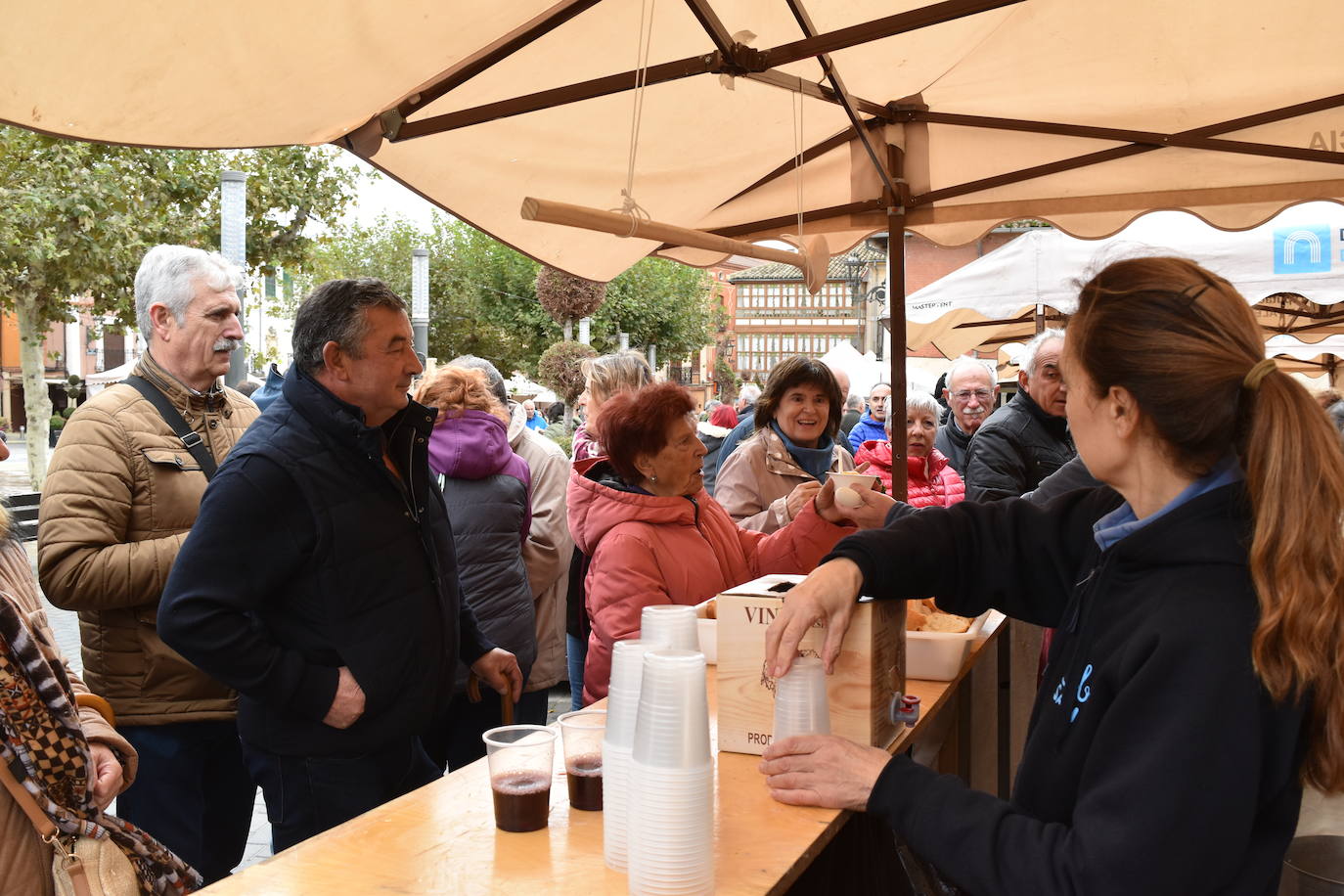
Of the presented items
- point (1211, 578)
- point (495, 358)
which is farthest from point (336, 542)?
point (495, 358)

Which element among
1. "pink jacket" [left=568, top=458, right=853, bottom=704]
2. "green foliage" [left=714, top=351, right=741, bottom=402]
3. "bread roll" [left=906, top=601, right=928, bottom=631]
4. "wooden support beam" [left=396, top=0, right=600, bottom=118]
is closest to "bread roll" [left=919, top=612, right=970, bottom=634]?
"bread roll" [left=906, top=601, right=928, bottom=631]

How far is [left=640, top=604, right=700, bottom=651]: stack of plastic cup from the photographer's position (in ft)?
6.54

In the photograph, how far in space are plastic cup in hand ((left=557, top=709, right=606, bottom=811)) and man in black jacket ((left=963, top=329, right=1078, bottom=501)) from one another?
3.20 meters

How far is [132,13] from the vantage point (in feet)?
7.13

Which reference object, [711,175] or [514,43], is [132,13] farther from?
[711,175]

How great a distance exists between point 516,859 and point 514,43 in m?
2.28

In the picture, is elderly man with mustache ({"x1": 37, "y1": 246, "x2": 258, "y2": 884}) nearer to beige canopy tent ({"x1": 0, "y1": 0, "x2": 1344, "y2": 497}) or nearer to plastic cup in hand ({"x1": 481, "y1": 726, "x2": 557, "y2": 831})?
beige canopy tent ({"x1": 0, "y1": 0, "x2": 1344, "y2": 497})

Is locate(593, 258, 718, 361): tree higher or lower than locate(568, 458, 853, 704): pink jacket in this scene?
higher

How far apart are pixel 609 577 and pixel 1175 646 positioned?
71.3 inches

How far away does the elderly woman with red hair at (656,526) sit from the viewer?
3.01 m

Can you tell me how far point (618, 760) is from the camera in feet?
5.32

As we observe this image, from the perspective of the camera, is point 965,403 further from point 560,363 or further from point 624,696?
point 560,363

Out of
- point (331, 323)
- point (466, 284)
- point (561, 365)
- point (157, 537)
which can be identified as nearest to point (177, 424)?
point (157, 537)

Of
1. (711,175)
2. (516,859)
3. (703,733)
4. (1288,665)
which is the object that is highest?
(711,175)
